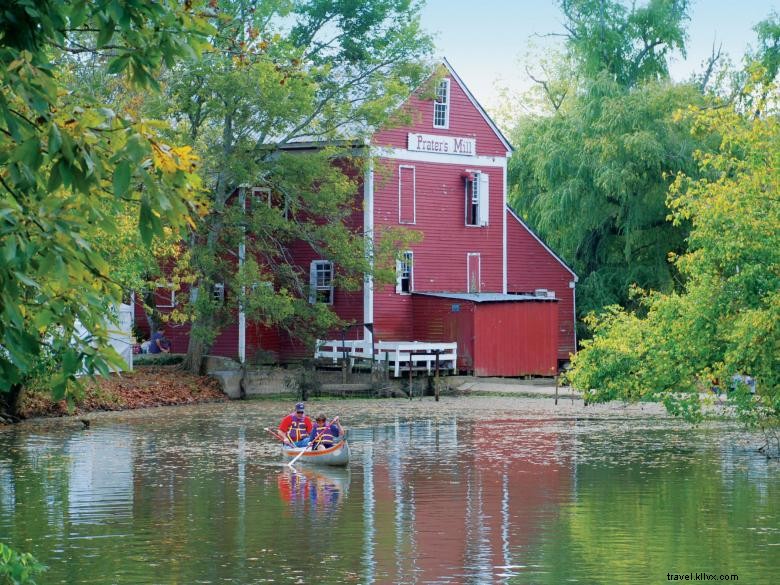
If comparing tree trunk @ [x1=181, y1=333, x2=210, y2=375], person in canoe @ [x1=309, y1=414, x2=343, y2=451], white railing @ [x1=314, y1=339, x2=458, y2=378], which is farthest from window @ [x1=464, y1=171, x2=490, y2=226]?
person in canoe @ [x1=309, y1=414, x2=343, y2=451]

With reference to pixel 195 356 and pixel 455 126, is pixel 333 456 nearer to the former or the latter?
pixel 195 356

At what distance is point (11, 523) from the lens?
19312 millimetres

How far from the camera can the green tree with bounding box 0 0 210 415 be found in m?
6.98

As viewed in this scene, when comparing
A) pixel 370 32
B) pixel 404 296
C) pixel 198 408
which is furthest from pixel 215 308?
pixel 370 32

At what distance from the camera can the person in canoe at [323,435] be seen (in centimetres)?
2714

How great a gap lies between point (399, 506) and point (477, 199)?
31.2 metres

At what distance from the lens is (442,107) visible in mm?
50250

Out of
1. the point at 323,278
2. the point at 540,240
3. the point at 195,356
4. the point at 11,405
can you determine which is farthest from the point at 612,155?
the point at 11,405

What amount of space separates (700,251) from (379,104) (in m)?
19.6

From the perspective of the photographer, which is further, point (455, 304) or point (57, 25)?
point (455, 304)

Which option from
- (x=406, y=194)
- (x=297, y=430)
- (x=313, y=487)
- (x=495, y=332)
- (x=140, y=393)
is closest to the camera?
(x=313, y=487)

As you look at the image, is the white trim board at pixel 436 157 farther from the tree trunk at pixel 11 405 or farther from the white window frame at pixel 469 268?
the tree trunk at pixel 11 405

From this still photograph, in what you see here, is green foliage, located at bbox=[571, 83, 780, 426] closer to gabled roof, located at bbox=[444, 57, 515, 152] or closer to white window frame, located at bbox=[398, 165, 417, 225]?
white window frame, located at bbox=[398, 165, 417, 225]

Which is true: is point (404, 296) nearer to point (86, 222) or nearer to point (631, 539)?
point (631, 539)
